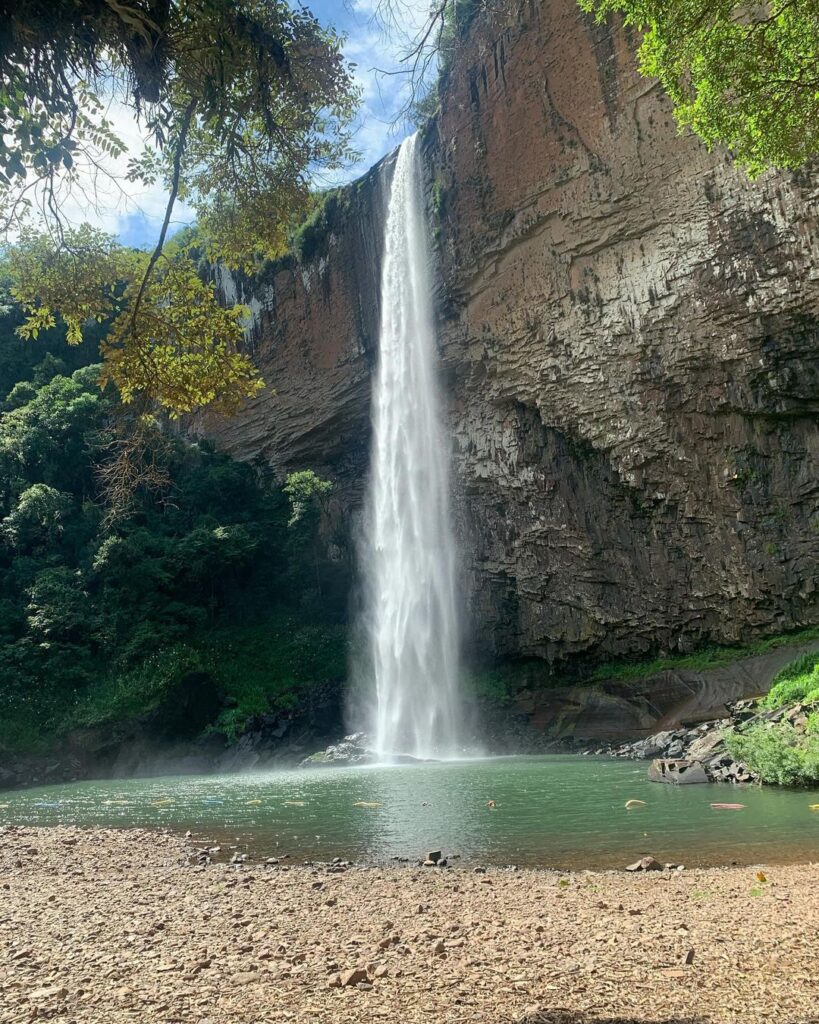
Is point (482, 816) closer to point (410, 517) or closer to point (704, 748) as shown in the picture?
point (704, 748)

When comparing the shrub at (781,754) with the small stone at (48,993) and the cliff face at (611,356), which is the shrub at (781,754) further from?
the cliff face at (611,356)

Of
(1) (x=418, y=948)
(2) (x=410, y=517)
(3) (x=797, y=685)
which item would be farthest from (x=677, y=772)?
(2) (x=410, y=517)

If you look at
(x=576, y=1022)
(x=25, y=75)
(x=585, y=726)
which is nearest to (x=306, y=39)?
(x=25, y=75)

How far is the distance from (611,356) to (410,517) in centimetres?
845

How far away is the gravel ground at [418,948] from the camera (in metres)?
2.80

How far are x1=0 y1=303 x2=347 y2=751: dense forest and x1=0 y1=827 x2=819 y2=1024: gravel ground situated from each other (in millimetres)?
18134

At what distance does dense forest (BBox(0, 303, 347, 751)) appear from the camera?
22953 mm

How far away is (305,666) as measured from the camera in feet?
86.5

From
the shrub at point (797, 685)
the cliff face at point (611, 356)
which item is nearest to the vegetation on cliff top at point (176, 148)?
the shrub at point (797, 685)

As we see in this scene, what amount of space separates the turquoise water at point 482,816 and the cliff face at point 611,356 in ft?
24.7

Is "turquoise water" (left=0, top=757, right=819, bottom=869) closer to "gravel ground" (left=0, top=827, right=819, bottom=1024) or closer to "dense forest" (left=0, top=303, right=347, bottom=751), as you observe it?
"gravel ground" (left=0, top=827, right=819, bottom=1024)

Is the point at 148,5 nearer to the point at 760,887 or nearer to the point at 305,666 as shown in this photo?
the point at 760,887

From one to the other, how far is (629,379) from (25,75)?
18.4m

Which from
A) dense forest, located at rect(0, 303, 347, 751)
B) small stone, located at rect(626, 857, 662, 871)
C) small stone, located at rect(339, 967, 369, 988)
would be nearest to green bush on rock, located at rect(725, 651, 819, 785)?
small stone, located at rect(626, 857, 662, 871)
